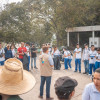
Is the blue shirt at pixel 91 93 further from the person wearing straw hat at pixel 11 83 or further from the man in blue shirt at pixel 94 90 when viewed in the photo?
the person wearing straw hat at pixel 11 83

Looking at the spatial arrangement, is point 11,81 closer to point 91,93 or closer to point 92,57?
point 91,93

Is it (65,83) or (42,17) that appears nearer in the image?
(65,83)

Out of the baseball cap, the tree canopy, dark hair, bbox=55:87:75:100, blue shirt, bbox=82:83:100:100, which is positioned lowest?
blue shirt, bbox=82:83:100:100

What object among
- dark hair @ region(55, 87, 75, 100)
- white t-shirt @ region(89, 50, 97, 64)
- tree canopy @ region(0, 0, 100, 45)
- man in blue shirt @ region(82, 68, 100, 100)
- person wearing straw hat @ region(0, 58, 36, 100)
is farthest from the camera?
tree canopy @ region(0, 0, 100, 45)

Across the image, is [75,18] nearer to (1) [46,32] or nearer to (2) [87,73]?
(1) [46,32]

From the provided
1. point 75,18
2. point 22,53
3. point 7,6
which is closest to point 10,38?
point 7,6


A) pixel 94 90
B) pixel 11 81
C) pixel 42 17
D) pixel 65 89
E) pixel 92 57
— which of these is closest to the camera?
pixel 65 89

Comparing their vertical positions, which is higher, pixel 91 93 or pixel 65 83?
pixel 65 83

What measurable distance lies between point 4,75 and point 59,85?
74 cm

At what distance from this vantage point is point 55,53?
924 centimetres

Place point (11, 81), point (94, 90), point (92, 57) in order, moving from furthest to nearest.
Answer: point (92, 57) < point (94, 90) < point (11, 81)

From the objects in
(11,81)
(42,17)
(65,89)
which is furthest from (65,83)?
(42,17)

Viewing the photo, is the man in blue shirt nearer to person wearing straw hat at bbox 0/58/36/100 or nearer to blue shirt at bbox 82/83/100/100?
blue shirt at bbox 82/83/100/100

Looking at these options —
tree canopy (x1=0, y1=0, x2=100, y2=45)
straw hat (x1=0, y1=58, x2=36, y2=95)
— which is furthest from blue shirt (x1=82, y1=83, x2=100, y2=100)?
tree canopy (x1=0, y1=0, x2=100, y2=45)
